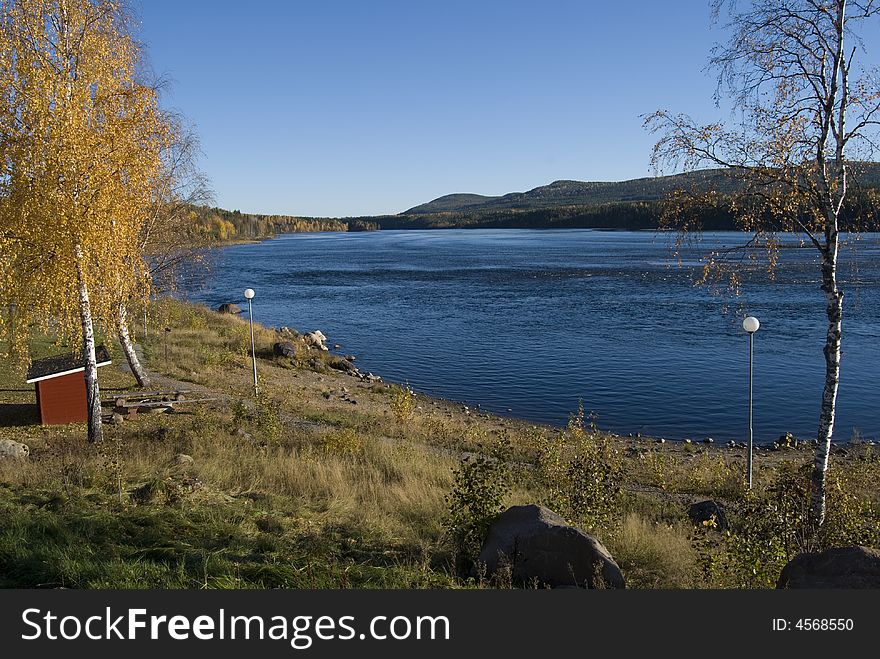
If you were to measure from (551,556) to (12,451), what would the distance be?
35.2ft

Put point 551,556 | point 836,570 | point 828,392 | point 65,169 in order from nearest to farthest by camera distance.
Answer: point 836,570 < point 551,556 < point 828,392 < point 65,169

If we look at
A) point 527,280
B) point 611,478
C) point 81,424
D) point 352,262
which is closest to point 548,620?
point 611,478

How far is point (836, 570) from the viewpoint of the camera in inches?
237

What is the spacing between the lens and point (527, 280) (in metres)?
66.2

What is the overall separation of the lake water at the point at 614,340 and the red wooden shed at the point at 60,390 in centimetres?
1393

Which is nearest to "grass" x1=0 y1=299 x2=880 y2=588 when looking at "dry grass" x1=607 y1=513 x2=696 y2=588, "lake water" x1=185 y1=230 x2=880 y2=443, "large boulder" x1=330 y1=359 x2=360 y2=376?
"dry grass" x1=607 y1=513 x2=696 y2=588

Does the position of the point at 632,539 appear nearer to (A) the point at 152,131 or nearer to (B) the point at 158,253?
(A) the point at 152,131

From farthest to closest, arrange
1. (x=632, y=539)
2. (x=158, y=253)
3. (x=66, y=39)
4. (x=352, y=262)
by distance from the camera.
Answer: (x=352, y=262) → (x=158, y=253) → (x=66, y=39) → (x=632, y=539)

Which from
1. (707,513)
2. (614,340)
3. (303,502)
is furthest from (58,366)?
(614,340)

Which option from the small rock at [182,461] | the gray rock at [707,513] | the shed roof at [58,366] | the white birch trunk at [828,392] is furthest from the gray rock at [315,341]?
the white birch trunk at [828,392]

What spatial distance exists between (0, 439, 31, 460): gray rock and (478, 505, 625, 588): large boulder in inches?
378

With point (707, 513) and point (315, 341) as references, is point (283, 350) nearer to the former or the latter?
point (315, 341)

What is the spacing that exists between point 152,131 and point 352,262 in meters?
86.0

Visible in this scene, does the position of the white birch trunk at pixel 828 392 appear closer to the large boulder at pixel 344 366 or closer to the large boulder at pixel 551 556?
the large boulder at pixel 551 556
